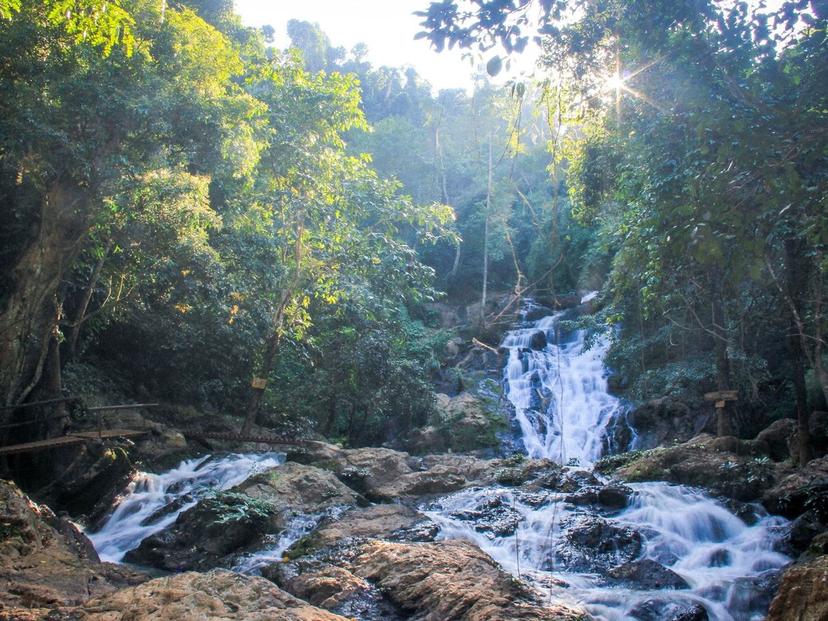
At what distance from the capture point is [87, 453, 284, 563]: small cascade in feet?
26.0

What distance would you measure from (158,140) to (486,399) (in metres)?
11.0

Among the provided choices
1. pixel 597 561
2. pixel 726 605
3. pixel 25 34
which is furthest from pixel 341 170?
pixel 726 605

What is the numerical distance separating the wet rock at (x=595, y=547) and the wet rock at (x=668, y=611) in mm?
939

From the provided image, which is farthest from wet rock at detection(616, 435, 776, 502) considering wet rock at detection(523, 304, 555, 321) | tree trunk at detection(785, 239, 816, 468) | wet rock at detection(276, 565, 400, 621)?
wet rock at detection(523, 304, 555, 321)

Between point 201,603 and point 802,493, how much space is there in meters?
7.05

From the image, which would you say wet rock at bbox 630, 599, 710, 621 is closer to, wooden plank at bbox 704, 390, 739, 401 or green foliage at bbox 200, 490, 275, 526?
green foliage at bbox 200, 490, 275, 526

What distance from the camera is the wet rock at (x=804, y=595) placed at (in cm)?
343

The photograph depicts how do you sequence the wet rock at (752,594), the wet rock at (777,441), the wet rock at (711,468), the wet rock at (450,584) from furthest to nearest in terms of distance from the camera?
the wet rock at (777,441) → the wet rock at (711,468) → the wet rock at (752,594) → the wet rock at (450,584)

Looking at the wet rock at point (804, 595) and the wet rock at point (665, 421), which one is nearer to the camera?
the wet rock at point (804, 595)

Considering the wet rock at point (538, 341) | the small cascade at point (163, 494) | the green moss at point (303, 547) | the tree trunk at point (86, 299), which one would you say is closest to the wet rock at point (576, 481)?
the green moss at point (303, 547)

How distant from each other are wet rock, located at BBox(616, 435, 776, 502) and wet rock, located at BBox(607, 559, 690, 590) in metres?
2.76

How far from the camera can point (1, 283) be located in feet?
34.4

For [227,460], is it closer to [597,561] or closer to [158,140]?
[158,140]

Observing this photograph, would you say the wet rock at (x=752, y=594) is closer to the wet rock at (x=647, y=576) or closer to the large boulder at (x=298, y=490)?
the wet rock at (x=647, y=576)
